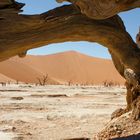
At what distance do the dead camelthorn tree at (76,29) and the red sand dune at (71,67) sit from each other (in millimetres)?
79809

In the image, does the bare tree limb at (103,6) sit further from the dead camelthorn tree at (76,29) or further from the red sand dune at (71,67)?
the red sand dune at (71,67)

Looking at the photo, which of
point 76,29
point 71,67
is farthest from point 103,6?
point 71,67

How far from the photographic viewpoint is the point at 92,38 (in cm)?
629

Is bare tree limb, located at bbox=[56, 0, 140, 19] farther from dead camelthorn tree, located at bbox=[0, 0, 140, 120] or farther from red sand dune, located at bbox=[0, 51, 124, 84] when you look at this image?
red sand dune, located at bbox=[0, 51, 124, 84]

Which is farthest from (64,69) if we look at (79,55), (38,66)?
(79,55)

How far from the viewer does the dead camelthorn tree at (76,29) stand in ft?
17.6

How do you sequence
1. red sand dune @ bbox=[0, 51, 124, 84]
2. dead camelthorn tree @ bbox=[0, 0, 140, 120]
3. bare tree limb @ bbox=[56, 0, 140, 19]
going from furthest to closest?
red sand dune @ bbox=[0, 51, 124, 84], dead camelthorn tree @ bbox=[0, 0, 140, 120], bare tree limb @ bbox=[56, 0, 140, 19]

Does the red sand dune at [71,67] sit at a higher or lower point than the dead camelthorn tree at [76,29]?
higher

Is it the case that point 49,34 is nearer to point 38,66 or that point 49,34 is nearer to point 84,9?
point 84,9

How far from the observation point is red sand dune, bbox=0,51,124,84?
314 ft

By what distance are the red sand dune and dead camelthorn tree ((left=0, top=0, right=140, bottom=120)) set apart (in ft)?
262

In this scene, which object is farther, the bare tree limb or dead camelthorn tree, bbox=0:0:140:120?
dead camelthorn tree, bbox=0:0:140:120

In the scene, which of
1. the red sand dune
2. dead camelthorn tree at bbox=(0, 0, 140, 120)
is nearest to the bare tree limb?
dead camelthorn tree at bbox=(0, 0, 140, 120)

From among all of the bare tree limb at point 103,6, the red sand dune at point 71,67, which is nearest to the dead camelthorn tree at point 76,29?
the bare tree limb at point 103,6
